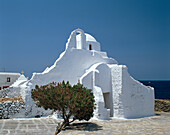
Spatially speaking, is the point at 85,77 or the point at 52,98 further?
the point at 85,77

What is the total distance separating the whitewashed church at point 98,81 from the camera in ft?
50.8

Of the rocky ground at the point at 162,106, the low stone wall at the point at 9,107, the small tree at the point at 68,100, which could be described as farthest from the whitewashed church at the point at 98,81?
the rocky ground at the point at 162,106

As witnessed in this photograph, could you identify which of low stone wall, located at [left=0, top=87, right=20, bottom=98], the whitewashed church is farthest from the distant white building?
the whitewashed church

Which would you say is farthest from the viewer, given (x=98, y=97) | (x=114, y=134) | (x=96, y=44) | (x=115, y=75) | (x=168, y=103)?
(x=168, y=103)

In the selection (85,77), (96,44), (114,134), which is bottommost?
(114,134)

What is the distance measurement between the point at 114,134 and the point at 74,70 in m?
8.34

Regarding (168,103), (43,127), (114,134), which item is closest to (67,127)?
(43,127)

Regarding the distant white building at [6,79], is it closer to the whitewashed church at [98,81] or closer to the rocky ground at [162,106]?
the whitewashed church at [98,81]

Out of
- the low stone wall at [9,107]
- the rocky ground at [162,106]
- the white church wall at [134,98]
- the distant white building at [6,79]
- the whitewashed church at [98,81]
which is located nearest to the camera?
the low stone wall at [9,107]

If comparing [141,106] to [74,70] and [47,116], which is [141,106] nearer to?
[74,70]

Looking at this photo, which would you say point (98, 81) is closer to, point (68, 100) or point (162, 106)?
point (68, 100)

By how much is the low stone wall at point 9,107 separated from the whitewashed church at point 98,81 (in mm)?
559

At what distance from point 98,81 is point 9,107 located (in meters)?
7.31

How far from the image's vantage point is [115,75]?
16.7m
